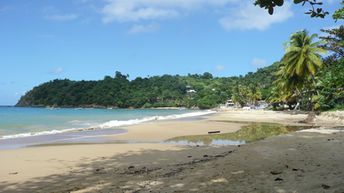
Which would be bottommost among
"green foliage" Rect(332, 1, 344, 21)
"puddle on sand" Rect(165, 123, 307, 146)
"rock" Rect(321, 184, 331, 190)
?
"puddle on sand" Rect(165, 123, 307, 146)

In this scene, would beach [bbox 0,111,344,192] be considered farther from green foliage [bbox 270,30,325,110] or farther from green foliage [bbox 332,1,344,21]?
green foliage [bbox 270,30,325,110]

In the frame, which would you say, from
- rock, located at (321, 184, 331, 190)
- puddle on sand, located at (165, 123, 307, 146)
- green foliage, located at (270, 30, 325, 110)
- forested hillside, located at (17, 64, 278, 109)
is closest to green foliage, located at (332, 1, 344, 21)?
puddle on sand, located at (165, 123, 307, 146)

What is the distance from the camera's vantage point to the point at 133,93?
6718 inches

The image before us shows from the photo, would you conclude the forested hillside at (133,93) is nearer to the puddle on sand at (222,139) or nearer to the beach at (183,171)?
the puddle on sand at (222,139)

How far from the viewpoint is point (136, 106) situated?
16050 centimetres

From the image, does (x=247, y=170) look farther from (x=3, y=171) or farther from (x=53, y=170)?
(x=3, y=171)

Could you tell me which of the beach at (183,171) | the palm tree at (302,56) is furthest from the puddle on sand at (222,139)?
the palm tree at (302,56)

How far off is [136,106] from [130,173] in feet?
498

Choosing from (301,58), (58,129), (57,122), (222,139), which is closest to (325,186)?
(222,139)

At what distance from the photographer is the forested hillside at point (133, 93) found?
525 feet

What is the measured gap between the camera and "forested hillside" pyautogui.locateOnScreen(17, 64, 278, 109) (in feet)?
525

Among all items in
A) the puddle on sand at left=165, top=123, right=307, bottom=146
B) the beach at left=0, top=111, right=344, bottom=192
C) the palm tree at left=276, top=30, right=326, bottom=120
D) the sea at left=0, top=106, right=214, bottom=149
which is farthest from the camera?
the palm tree at left=276, top=30, right=326, bottom=120

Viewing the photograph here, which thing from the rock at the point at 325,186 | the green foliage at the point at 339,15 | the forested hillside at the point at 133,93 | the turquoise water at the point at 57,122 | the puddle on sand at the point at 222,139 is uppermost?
the forested hillside at the point at 133,93

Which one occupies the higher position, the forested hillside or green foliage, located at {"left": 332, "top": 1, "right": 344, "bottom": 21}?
the forested hillside
